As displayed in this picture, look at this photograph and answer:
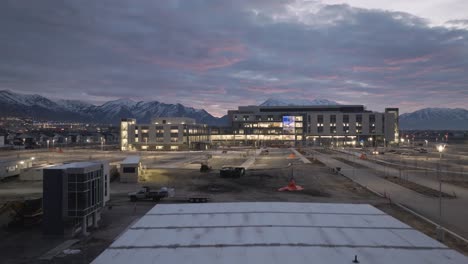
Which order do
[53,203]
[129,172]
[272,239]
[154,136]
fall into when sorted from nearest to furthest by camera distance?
[272,239] < [53,203] < [129,172] < [154,136]

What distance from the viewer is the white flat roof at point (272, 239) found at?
1622 centimetres

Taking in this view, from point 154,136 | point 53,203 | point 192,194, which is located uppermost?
point 154,136

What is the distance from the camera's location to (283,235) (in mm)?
19344

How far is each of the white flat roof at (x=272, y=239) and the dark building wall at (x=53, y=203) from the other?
30.2 feet

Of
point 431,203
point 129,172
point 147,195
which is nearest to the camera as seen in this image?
point 431,203

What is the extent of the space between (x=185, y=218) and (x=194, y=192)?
2425cm

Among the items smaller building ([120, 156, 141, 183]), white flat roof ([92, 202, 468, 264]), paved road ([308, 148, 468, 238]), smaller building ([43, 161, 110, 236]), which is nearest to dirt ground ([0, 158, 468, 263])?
smaller building ([43, 161, 110, 236])

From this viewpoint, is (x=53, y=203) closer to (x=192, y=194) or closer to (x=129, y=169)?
(x=192, y=194)

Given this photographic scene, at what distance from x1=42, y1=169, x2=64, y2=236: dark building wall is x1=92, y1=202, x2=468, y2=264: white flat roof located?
9216 mm

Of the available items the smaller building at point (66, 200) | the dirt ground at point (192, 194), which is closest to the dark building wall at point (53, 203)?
the smaller building at point (66, 200)

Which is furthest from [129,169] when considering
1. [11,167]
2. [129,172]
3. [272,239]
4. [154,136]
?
[154,136]

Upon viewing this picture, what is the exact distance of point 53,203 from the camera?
90.9 ft

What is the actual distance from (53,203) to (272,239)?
19854 mm

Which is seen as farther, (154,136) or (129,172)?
(154,136)
